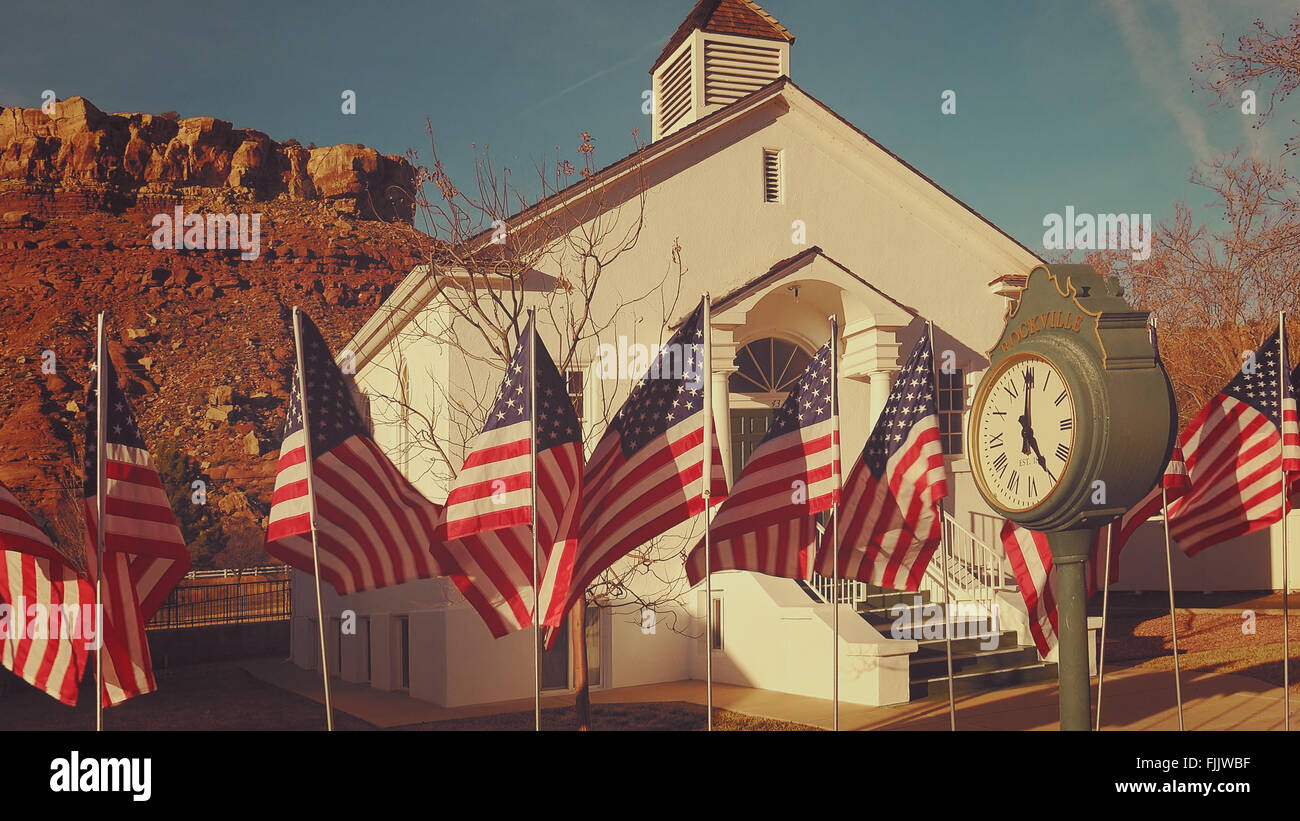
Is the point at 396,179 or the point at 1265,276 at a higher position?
the point at 396,179

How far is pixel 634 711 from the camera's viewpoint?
12875 millimetres

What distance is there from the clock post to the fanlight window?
9788mm

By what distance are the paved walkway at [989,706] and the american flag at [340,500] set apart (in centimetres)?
538

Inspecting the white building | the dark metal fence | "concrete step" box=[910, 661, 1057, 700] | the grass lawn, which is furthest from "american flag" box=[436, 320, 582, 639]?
the dark metal fence

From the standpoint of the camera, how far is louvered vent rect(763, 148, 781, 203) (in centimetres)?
1705

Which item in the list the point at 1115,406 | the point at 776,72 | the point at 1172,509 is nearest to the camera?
the point at 1115,406

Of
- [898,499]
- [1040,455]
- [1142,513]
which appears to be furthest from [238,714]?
[1040,455]

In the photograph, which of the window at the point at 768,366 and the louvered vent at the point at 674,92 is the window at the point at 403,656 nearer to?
the window at the point at 768,366

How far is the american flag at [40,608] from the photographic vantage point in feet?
24.0

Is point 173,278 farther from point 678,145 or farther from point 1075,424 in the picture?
point 1075,424

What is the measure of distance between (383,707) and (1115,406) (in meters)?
10.8

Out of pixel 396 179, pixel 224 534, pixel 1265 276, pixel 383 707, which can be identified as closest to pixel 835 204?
pixel 383 707

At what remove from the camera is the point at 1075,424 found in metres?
6.48

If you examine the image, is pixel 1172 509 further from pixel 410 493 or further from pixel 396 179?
pixel 396 179
